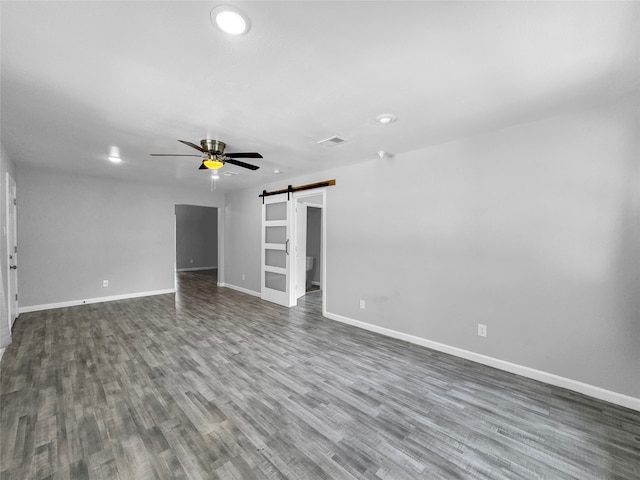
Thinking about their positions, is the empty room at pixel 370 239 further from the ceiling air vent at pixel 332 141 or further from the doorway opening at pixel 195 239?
the doorway opening at pixel 195 239

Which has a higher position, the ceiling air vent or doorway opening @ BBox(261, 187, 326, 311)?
the ceiling air vent

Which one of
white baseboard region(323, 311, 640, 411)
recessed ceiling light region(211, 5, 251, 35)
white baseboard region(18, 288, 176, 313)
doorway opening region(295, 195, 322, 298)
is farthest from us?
doorway opening region(295, 195, 322, 298)

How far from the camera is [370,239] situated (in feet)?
13.1

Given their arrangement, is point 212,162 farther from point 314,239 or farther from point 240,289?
point 314,239

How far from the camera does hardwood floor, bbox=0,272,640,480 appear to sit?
160 cm

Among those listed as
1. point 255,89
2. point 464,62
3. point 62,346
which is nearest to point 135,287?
point 62,346

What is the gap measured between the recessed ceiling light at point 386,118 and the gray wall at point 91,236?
5596 millimetres

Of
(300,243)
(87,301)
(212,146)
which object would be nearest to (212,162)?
(212,146)

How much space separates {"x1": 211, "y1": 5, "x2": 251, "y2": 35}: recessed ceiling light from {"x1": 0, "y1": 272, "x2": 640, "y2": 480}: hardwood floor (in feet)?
8.28

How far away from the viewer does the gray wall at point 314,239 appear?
25.2 ft

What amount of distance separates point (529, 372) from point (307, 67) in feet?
11.3

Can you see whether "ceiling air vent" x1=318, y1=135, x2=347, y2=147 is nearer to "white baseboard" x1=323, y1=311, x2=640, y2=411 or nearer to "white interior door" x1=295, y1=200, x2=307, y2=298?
"white interior door" x1=295, y1=200, x2=307, y2=298

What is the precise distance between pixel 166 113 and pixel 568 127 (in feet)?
12.3

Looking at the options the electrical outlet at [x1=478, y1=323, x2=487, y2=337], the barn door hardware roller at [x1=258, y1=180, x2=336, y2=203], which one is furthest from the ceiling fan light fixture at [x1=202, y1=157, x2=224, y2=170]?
the electrical outlet at [x1=478, y1=323, x2=487, y2=337]
